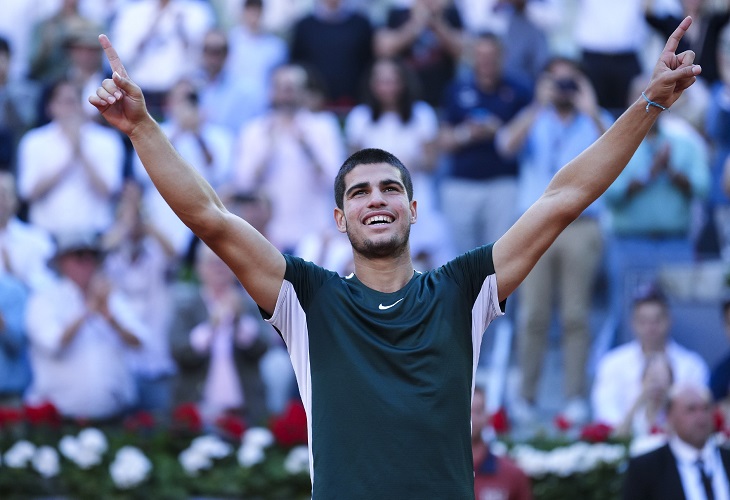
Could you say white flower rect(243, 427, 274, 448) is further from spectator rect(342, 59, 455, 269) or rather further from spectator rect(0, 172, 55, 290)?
spectator rect(342, 59, 455, 269)

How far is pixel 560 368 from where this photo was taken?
41.0ft

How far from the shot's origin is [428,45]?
47.8ft

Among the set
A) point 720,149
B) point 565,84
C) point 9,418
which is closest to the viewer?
point 9,418

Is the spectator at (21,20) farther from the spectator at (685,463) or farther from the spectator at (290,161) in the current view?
the spectator at (685,463)

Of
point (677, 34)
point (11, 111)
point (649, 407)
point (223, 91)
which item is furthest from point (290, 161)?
point (677, 34)

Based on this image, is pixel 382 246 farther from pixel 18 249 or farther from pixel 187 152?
pixel 187 152

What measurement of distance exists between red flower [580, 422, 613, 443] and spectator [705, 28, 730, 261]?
3053mm

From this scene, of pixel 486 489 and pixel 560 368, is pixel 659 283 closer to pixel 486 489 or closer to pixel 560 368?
pixel 560 368

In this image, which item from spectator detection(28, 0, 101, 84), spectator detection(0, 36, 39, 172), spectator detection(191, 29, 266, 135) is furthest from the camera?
spectator detection(28, 0, 101, 84)

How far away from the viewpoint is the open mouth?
5.22 meters

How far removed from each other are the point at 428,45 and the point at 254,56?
1823 millimetres

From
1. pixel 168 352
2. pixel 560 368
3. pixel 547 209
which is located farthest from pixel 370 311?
pixel 560 368

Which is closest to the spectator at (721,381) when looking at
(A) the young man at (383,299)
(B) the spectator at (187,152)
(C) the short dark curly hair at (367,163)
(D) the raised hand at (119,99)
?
(B) the spectator at (187,152)

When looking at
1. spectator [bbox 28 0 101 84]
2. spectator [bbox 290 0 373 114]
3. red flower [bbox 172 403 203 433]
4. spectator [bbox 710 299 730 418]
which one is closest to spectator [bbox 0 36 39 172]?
spectator [bbox 28 0 101 84]
